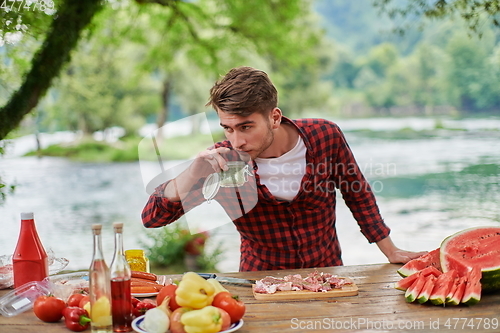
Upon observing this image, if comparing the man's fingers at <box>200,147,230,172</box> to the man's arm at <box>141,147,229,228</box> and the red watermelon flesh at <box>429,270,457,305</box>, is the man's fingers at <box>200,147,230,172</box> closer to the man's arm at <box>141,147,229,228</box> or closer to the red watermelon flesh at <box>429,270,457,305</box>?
the man's arm at <box>141,147,229,228</box>

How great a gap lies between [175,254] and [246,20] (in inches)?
181

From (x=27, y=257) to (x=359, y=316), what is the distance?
1.40 meters

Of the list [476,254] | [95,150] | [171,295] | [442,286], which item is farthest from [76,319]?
[95,150]

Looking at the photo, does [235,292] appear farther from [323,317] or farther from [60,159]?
[60,159]

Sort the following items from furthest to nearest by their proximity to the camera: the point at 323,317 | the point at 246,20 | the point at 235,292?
the point at 246,20 < the point at 235,292 < the point at 323,317

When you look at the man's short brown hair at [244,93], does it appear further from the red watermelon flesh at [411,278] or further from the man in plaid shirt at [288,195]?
the red watermelon flesh at [411,278]

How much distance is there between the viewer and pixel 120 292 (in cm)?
170

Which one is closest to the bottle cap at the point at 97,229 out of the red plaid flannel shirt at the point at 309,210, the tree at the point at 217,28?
the red plaid flannel shirt at the point at 309,210

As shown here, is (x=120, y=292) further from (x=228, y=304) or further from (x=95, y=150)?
(x=95, y=150)

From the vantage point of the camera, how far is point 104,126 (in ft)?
58.7

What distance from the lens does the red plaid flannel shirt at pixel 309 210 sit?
2.64 metres

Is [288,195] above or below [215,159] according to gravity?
below

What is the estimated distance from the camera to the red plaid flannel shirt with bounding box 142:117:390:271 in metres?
2.64

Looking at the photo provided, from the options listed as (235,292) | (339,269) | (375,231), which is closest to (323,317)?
(235,292)
